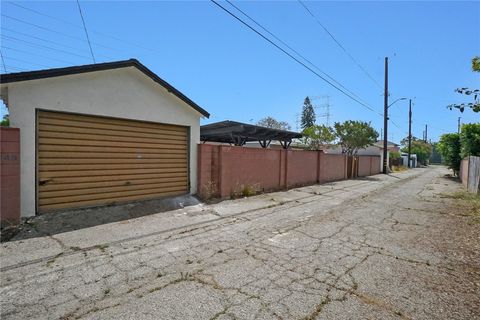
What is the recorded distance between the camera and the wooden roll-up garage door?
20.6ft

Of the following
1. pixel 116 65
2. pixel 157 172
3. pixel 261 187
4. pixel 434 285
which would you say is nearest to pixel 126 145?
pixel 157 172

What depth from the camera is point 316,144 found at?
2484 centimetres

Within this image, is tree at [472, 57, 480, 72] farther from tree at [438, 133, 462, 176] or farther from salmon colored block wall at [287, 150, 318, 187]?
tree at [438, 133, 462, 176]

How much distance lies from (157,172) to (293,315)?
6481 mm

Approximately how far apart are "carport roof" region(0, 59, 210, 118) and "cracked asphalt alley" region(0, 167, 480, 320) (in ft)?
10.7

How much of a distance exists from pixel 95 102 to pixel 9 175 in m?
2.46

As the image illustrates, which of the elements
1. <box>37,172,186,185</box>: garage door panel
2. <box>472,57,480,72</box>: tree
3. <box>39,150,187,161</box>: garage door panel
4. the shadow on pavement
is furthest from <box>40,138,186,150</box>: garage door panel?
<box>472,57,480,72</box>: tree

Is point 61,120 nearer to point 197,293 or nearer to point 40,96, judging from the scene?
point 40,96

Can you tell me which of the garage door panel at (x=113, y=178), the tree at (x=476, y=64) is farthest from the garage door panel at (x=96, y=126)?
the tree at (x=476, y=64)

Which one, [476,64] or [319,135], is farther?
[319,135]

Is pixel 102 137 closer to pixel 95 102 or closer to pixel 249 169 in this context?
pixel 95 102

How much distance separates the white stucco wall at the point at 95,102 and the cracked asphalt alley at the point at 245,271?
2099 millimetres

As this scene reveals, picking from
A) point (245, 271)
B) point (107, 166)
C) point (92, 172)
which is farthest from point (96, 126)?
point (245, 271)

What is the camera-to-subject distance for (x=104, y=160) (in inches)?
284
